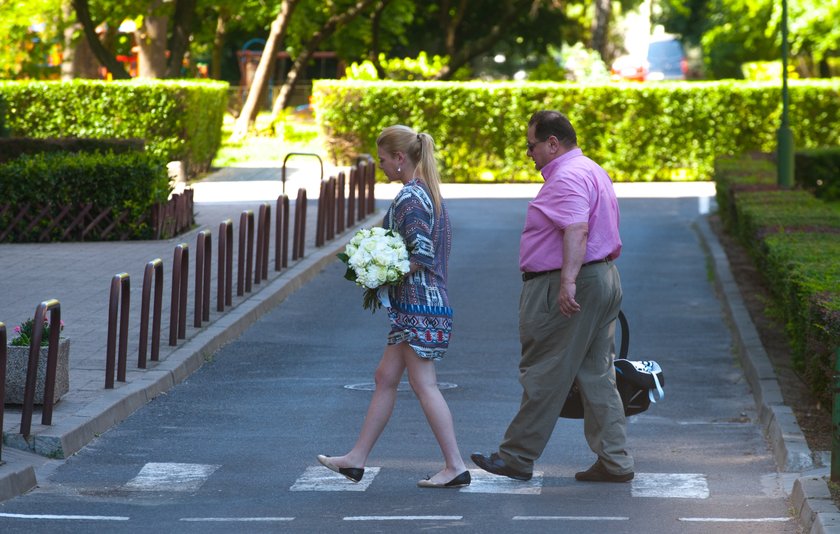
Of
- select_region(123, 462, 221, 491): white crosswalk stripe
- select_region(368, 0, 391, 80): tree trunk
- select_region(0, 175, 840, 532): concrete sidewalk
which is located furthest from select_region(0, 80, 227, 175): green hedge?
select_region(123, 462, 221, 491): white crosswalk stripe

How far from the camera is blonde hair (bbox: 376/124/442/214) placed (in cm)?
702

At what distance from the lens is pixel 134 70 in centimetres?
5547

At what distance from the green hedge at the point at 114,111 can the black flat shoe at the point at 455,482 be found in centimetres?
2047

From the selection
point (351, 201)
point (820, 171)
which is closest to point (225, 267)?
point (351, 201)

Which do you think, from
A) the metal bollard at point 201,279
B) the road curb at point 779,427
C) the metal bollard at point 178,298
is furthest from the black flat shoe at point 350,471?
the metal bollard at point 201,279

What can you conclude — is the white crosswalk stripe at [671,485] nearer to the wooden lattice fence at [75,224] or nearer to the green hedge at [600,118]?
the wooden lattice fence at [75,224]

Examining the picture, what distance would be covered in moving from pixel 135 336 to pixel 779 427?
16.8 feet

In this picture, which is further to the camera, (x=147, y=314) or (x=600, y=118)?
(x=600, y=118)

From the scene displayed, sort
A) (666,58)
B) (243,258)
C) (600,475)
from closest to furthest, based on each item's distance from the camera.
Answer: (600,475), (243,258), (666,58)

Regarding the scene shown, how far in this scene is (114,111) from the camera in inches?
1082

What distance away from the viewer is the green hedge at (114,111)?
89.5 ft

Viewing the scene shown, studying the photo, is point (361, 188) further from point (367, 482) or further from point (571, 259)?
point (571, 259)

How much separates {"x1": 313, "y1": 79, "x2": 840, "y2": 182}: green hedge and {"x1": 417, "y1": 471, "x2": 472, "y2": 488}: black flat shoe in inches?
889

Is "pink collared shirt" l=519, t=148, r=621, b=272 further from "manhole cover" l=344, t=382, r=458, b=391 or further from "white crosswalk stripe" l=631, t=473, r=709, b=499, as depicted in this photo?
"manhole cover" l=344, t=382, r=458, b=391
